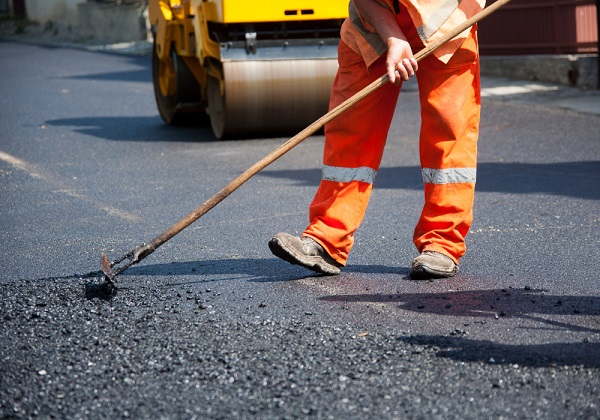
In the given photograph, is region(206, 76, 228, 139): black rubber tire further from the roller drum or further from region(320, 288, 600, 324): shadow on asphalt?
region(320, 288, 600, 324): shadow on asphalt

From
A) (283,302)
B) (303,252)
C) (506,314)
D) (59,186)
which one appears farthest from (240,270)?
(59,186)

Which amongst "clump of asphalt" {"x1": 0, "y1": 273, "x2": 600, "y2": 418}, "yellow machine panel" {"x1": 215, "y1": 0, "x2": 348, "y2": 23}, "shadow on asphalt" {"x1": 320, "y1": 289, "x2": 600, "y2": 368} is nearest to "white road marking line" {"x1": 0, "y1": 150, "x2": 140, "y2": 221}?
"yellow machine panel" {"x1": 215, "y1": 0, "x2": 348, "y2": 23}

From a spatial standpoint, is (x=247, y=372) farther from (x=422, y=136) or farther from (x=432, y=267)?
(x=422, y=136)

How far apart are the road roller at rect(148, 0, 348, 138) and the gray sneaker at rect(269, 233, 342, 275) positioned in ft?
15.5

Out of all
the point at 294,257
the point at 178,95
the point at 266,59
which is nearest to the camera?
the point at 294,257

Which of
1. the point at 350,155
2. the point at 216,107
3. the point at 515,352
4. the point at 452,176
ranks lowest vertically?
the point at 216,107

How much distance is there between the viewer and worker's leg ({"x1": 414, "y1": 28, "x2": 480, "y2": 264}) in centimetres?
457

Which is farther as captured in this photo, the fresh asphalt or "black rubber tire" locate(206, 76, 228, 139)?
"black rubber tire" locate(206, 76, 228, 139)

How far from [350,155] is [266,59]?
15.8 ft

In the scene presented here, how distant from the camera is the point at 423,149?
468 centimetres

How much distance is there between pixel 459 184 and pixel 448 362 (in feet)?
4.56

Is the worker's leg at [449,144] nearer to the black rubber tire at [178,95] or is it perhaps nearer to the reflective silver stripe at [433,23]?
the reflective silver stripe at [433,23]

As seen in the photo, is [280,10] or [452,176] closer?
[452,176]

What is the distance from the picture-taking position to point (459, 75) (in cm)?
460
